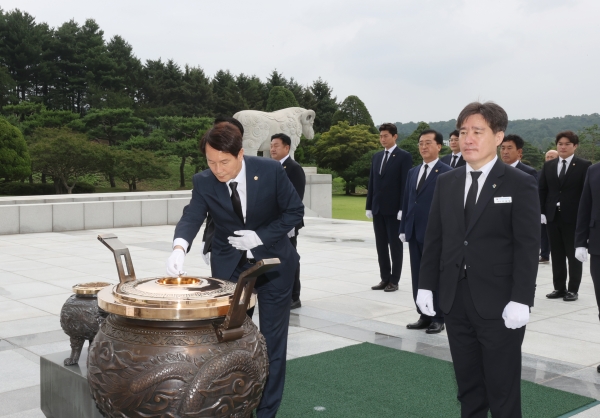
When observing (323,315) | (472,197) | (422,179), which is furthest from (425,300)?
(323,315)

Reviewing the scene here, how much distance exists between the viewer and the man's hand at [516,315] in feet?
9.20

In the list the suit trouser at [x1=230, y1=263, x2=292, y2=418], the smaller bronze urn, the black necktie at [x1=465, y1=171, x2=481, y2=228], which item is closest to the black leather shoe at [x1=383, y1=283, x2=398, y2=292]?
the suit trouser at [x1=230, y1=263, x2=292, y2=418]

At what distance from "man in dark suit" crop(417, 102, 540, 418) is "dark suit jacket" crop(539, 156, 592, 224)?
4.93 m

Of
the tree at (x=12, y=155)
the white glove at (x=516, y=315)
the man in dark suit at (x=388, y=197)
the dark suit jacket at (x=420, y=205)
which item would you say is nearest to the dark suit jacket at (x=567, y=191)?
the man in dark suit at (x=388, y=197)

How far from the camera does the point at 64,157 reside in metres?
24.7

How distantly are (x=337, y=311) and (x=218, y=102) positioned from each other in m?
40.7

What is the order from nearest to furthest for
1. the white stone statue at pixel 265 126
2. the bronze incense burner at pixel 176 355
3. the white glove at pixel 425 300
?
the bronze incense burner at pixel 176 355
the white glove at pixel 425 300
the white stone statue at pixel 265 126

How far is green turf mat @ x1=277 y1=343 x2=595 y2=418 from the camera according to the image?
3.85 meters

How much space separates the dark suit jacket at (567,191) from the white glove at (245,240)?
17.5 ft

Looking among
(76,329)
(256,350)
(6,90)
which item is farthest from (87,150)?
(256,350)

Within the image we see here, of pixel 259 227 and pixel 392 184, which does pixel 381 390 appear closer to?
pixel 259 227

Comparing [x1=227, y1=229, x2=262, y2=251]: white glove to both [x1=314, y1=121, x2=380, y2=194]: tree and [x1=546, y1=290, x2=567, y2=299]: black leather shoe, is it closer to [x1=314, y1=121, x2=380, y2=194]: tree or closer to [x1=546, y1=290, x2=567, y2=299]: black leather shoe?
[x1=546, y1=290, x2=567, y2=299]: black leather shoe

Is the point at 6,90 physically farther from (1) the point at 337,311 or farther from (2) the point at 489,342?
(2) the point at 489,342

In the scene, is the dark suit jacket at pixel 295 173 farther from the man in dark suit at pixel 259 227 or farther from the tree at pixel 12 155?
the tree at pixel 12 155
